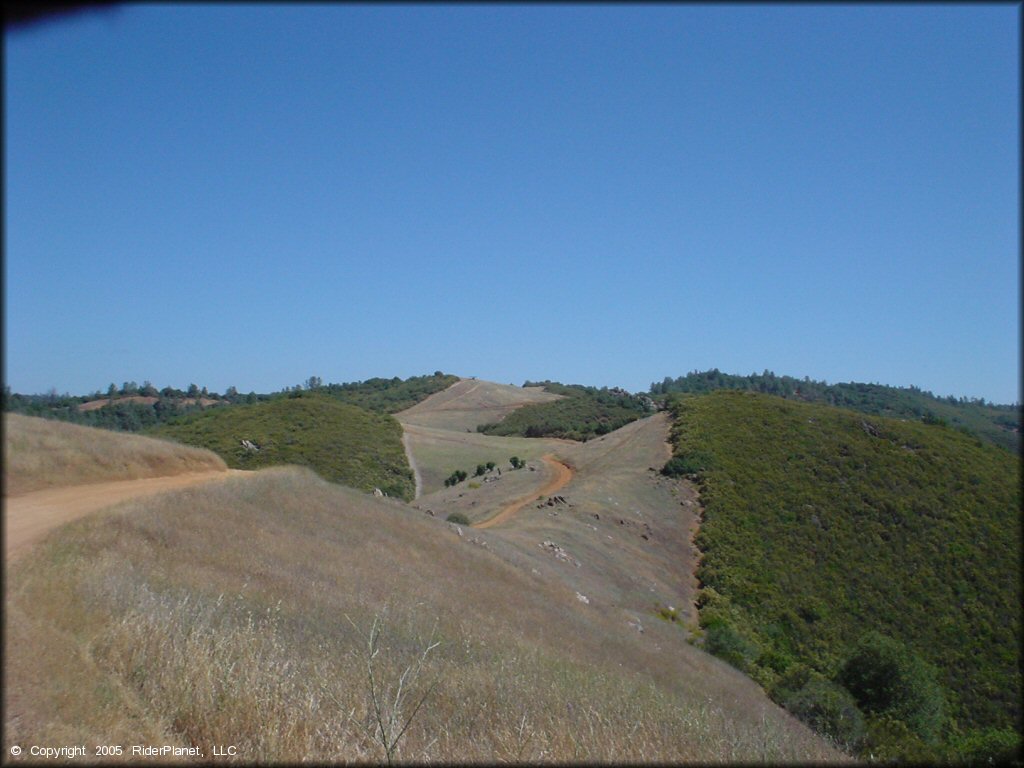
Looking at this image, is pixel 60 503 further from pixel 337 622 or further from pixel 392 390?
pixel 392 390

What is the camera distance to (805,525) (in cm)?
4844

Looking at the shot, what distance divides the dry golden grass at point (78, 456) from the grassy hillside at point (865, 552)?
21.4m

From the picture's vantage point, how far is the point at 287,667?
838cm

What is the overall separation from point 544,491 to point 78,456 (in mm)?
42528

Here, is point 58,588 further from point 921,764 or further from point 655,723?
point 921,764

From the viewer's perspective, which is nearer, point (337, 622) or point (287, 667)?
point (287, 667)

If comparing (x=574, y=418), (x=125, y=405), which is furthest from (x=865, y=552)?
(x=574, y=418)

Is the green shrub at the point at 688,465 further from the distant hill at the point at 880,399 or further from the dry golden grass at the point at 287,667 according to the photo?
the dry golden grass at the point at 287,667

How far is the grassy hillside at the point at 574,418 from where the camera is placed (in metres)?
94.5

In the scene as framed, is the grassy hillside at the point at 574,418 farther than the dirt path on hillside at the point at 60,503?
Yes

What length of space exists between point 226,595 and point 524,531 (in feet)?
87.8

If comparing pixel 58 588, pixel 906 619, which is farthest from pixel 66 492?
pixel 906 619

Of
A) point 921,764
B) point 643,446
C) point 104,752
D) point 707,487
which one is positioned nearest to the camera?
point 104,752

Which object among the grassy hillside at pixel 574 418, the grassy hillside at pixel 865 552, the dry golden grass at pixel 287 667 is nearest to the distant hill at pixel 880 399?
the grassy hillside at pixel 865 552
